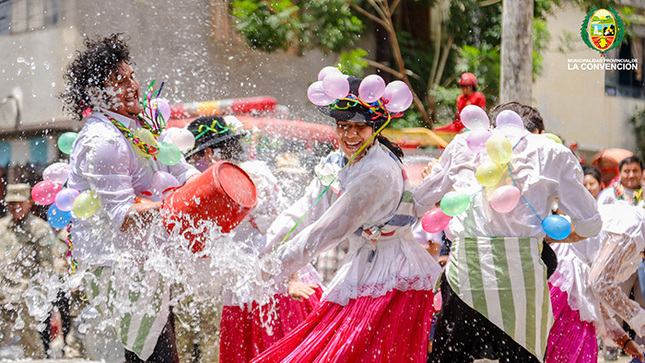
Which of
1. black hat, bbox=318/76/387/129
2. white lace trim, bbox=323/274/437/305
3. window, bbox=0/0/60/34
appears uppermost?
window, bbox=0/0/60/34

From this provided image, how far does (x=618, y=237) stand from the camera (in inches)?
193

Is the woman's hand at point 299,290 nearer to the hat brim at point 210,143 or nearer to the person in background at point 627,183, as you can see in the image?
the hat brim at point 210,143

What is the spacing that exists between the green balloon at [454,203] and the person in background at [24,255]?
13.4 ft

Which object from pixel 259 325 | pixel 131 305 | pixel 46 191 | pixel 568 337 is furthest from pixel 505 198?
pixel 46 191

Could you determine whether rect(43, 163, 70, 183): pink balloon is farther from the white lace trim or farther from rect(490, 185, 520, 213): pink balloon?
rect(490, 185, 520, 213): pink balloon

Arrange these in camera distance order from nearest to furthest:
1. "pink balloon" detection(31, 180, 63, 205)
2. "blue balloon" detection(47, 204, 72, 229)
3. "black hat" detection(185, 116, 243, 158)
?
"blue balloon" detection(47, 204, 72, 229)
"pink balloon" detection(31, 180, 63, 205)
"black hat" detection(185, 116, 243, 158)

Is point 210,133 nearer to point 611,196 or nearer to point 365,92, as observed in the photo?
point 365,92

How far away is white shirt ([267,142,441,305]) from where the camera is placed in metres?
3.55

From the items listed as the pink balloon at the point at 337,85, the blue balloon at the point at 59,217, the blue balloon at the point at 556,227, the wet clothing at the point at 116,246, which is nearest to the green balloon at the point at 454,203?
the blue balloon at the point at 556,227

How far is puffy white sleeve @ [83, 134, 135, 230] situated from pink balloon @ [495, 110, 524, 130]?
1727 mm

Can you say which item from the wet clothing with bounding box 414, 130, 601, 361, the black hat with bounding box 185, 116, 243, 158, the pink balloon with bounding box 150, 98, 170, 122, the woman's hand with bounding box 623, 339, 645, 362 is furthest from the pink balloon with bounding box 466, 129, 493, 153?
the woman's hand with bounding box 623, 339, 645, 362

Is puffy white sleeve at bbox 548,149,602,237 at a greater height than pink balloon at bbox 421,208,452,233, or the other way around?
puffy white sleeve at bbox 548,149,602,237

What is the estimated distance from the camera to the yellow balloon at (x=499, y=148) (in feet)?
11.7

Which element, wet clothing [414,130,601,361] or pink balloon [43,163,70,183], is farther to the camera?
pink balloon [43,163,70,183]
